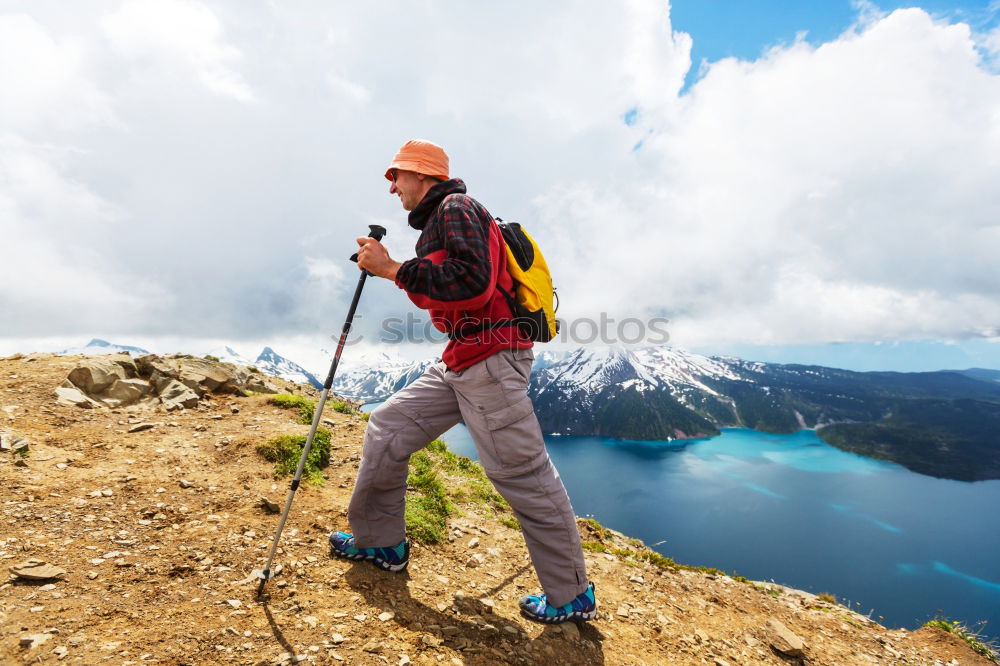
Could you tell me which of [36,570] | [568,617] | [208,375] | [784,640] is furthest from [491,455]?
[208,375]

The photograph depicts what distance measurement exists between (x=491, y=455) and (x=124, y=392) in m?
9.45

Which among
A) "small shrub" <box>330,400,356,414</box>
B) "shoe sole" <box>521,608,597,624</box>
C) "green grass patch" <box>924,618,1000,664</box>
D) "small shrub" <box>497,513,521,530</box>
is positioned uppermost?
"small shrub" <box>330,400,356,414</box>

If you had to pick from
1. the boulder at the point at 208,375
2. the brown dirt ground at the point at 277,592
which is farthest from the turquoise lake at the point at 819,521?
the boulder at the point at 208,375

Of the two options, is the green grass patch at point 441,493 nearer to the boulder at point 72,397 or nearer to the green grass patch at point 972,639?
the green grass patch at point 972,639

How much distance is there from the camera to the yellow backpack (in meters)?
3.62

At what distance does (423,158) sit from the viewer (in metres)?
3.86

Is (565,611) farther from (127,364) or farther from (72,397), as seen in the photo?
(127,364)

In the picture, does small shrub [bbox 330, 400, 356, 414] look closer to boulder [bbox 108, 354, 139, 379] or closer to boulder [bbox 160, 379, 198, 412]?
boulder [bbox 160, 379, 198, 412]

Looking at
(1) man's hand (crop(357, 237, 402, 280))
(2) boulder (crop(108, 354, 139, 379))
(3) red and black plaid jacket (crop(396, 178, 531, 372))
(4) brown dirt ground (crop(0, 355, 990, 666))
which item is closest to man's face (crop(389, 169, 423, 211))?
(3) red and black plaid jacket (crop(396, 178, 531, 372))

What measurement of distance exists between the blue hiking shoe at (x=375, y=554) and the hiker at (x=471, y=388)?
39 centimetres

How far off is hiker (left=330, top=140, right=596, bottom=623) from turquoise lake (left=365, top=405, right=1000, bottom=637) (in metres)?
53.9

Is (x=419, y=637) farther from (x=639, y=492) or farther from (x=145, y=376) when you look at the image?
(x=639, y=492)

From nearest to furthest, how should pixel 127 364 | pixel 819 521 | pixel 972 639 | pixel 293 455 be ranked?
pixel 972 639
pixel 293 455
pixel 127 364
pixel 819 521

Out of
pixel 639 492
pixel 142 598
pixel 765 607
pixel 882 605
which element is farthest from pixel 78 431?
pixel 639 492
